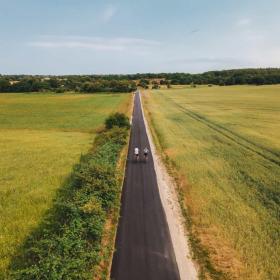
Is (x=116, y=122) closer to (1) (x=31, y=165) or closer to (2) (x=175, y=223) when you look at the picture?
(1) (x=31, y=165)

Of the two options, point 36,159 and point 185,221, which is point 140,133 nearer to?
point 36,159

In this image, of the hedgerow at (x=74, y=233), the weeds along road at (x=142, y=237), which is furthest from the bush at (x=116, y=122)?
the hedgerow at (x=74, y=233)

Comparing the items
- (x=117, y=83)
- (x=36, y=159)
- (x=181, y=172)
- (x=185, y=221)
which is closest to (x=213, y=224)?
(x=185, y=221)

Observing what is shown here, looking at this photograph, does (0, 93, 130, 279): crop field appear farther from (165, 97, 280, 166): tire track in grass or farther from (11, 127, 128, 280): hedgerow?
(165, 97, 280, 166): tire track in grass

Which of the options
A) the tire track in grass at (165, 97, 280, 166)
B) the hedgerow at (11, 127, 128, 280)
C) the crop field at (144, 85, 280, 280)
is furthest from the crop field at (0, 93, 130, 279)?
the tire track in grass at (165, 97, 280, 166)

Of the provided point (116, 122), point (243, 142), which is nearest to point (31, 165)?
point (116, 122)

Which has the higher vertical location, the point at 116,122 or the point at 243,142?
the point at 116,122
